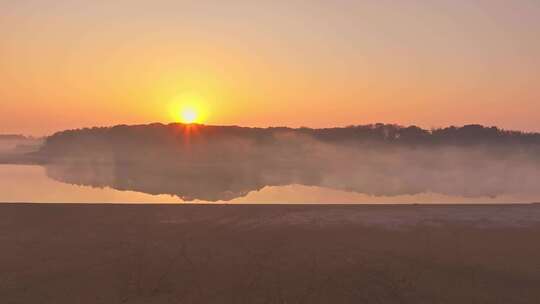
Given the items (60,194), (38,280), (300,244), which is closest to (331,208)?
(300,244)

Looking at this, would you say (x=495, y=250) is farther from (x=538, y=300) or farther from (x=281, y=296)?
(x=281, y=296)

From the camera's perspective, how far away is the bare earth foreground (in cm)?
830

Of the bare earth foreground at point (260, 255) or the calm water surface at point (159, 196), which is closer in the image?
the bare earth foreground at point (260, 255)

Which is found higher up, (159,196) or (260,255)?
(159,196)

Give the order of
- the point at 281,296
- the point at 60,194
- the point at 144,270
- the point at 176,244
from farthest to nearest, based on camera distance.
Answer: the point at 60,194, the point at 176,244, the point at 144,270, the point at 281,296

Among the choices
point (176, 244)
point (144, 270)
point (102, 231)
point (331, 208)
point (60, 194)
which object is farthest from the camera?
point (60, 194)

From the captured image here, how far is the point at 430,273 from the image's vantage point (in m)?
9.19

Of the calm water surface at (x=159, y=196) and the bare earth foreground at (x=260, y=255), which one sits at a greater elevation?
the calm water surface at (x=159, y=196)

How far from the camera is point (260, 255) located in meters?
9.97

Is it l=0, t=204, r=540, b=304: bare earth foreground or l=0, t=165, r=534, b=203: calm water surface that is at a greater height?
l=0, t=165, r=534, b=203: calm water surface

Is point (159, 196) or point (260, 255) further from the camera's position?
point (159, 196)

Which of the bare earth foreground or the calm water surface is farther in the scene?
the calm water surface

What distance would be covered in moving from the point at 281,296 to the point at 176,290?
1681 mm

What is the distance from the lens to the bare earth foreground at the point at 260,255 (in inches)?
327
